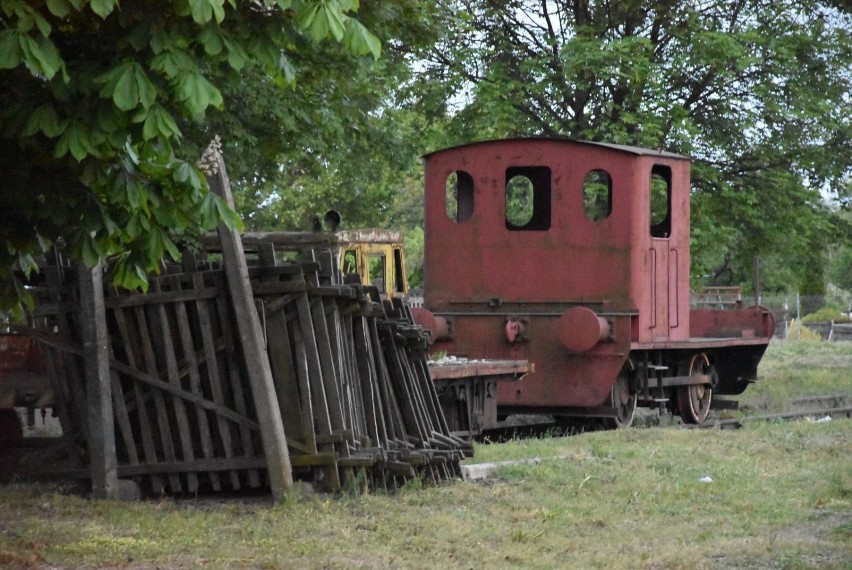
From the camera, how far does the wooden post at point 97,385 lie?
8.43 metres

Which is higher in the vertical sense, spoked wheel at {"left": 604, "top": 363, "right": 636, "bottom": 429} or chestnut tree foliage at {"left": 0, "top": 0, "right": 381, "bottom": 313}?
chestnut tree foliage at {"left": 0, "top": 0, "right": 381, "bottom": 313}

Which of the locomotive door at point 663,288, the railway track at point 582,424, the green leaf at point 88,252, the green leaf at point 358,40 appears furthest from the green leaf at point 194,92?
the locomotive door at point 663,288

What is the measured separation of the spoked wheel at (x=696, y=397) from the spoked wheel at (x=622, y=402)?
1502 mm

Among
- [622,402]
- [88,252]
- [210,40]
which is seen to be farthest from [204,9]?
[622,402]

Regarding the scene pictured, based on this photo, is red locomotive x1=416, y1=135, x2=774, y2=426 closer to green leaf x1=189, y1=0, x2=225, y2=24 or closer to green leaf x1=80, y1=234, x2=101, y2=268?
green leaf x1=80, y1=234, x2=101, y2=268

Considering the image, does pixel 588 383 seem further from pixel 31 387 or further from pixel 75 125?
pixel 75 125

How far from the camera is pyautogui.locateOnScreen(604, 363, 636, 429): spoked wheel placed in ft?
48.4

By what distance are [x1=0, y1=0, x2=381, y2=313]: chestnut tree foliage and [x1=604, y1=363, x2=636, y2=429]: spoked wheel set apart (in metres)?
9.07

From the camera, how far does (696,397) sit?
16875 mm

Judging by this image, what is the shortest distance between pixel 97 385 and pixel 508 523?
281 centimetres

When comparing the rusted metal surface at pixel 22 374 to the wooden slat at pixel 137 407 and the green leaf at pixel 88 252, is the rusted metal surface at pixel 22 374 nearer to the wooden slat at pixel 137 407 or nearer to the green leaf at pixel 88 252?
the wooden slat at pixel 137 407

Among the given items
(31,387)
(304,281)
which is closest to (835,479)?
(304,281)

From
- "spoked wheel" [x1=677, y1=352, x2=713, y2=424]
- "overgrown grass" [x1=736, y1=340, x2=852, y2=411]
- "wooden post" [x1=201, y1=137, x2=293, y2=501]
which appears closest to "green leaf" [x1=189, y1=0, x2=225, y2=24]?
"wooden post" [x1=201, y1=137, x2=293, y2=501]

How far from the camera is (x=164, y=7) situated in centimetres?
550
